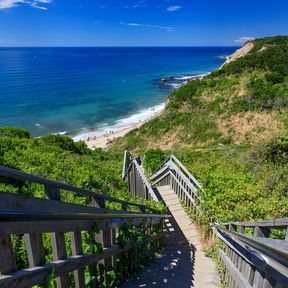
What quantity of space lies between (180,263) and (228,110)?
1797 cm

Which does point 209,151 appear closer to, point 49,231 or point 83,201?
point 83,201

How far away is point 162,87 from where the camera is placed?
61781 millimetres

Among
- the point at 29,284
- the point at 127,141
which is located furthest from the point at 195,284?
the point at 127,141

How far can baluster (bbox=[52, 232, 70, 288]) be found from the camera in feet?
8.02

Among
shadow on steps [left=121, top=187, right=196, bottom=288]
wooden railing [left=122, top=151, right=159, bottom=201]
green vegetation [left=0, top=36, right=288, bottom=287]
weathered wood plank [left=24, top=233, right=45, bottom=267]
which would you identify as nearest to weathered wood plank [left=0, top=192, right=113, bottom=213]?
weathered wood plank [left=24, top=233, right=45, bottom=267]

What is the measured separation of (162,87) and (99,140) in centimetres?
3334

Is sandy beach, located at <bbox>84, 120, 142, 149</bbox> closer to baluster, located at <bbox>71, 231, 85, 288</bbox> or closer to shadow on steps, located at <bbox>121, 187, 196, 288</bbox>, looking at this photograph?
shadow on steps, located at <bbox>121, 187, 196, 288</bbox>

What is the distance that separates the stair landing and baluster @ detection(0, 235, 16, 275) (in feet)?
7.51

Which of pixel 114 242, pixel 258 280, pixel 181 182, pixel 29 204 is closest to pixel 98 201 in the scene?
pixel 114 242

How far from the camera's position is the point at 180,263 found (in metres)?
5.44

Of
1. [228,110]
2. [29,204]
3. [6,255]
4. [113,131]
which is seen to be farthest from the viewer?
[113,131]

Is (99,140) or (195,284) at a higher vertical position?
(99,140)

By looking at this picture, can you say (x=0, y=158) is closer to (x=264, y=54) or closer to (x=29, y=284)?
(x=29, y=284)

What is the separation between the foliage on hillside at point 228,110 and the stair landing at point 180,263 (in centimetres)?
1132
